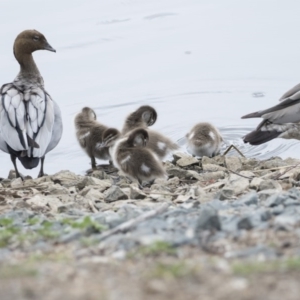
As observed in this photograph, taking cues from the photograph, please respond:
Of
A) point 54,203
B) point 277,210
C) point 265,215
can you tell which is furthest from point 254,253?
point 54,203

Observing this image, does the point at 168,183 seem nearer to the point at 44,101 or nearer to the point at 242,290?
the point at 44,101

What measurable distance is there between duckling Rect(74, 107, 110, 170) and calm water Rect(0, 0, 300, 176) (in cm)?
36

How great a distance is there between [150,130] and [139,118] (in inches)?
9.1

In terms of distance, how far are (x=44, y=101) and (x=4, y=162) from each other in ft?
4.59

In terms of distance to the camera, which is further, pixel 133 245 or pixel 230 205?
pixel 230 205

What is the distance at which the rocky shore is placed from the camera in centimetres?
429

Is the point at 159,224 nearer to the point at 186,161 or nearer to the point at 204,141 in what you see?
the point at 186,161

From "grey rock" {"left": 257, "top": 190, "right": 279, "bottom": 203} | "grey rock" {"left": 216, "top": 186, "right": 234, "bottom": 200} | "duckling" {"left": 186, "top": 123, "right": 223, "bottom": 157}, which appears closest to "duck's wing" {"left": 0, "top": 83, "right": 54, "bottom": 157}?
"duckling" {"left": 186, "top": 123, "right": 223, "bottom": 157}

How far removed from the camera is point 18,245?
4863mm

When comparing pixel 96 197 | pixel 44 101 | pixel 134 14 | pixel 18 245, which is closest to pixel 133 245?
pixel 18 245

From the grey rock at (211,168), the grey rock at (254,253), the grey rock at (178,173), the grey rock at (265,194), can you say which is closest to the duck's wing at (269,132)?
the grey rock at (211,168)

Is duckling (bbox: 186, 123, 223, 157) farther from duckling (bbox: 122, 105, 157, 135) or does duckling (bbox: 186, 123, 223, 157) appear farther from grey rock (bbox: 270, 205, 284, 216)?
grey rock (bbox: 270, 205, 284, 216)

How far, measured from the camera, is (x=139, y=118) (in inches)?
365

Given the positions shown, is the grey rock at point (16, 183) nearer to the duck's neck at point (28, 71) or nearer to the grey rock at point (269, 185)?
the duck's neck at point (28, 71)
